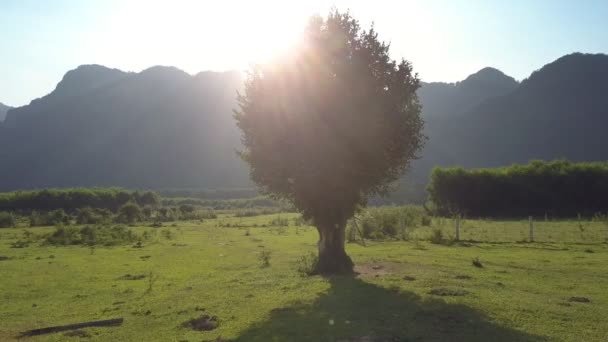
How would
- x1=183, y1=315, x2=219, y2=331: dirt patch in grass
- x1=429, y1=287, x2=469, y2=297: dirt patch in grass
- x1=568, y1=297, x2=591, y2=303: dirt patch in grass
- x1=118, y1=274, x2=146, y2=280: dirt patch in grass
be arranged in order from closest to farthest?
x1=183, y1=315, x2=219, y2=331: dirt patch in grass, x1=568, y1=297, x2=591, y2=303: dirt patch in grass, x1=429, y1=287, x2=469, y2=297: dirt patch in grass, x1=118, y1=274, x2=146, y2=280: dirt patch in grass

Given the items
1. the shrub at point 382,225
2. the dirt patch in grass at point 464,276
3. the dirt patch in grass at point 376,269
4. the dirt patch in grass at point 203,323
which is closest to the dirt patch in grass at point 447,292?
the dirt patch in grass at point 464,276

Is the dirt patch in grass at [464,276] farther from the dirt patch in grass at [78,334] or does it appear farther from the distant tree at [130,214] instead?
the distant tree at [130,214]

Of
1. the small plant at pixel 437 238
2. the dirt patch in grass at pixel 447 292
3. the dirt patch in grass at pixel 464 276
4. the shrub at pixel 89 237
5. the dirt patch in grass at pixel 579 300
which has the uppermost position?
the dirt patch in grass at pixel 447 292

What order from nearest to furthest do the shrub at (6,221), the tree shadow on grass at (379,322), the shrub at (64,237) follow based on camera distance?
the tree shadow on grass at (379,322)
the shrub at (64,237)
the shrub at (6,221)

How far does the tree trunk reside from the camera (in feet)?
74.2

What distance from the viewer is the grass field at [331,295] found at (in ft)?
42.7

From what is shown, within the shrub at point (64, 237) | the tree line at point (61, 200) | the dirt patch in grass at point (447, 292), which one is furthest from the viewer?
the tree line at point (61, 200)

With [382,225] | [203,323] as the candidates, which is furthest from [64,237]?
[203,323]

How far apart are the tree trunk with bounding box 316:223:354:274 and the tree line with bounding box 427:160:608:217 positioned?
58.2 meters

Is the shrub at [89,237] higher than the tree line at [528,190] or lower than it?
lower

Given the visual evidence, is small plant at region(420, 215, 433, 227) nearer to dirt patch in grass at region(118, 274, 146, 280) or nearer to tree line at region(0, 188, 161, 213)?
dirt patch in grass at region(118, 274, 146, 280)

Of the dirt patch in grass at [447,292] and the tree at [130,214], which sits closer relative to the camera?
the dirt patch in grass at [447,292]

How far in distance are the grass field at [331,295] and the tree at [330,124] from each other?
352cm

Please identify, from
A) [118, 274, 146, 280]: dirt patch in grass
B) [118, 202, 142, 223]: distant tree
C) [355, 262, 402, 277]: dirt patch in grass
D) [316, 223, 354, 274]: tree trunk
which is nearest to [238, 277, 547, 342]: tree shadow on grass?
[355, 262, 402, 277]: dirt patch in grass
